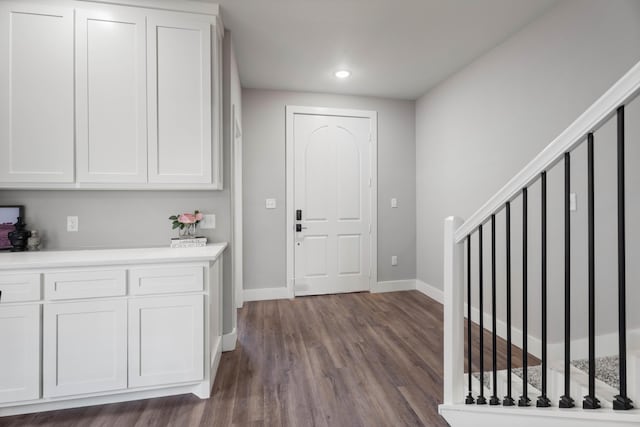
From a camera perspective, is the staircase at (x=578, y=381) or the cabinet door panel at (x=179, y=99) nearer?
the staircase at (x=578, y=381)

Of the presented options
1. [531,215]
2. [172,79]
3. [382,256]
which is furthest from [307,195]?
[531,215]

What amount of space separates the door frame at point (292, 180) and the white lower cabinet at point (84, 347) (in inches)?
85.8

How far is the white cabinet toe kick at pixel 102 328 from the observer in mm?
1700

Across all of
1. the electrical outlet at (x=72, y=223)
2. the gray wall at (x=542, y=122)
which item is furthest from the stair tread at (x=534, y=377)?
the electrical outlet at (x=72, y=223)

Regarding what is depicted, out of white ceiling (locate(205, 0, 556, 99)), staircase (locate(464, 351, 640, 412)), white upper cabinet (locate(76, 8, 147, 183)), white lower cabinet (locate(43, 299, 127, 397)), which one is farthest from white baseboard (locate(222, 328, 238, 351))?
white ceiling (locate(205, 0, 556, 99))

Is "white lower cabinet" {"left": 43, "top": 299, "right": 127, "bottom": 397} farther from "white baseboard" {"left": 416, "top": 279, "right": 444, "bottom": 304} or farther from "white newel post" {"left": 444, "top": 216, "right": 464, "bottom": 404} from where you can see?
"white baseboard" {"left": 416, "top": 279, "right": 444, "bottom": 304}

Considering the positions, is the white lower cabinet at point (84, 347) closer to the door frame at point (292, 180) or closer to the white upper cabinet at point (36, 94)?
the white upper cabinet at point (36, 94)

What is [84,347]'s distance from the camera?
176 centimetres

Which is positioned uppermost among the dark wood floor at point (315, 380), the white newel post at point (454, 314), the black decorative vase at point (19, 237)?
the black decorative vase at point (19, 237)

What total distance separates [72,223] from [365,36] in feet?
8.70

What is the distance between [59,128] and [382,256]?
342cm

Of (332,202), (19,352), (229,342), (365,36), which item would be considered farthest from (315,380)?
(365,36)

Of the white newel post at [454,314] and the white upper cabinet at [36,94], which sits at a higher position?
the white upper cabinet at [36,94]

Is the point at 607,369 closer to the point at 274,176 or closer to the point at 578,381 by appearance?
the point at 578,381
